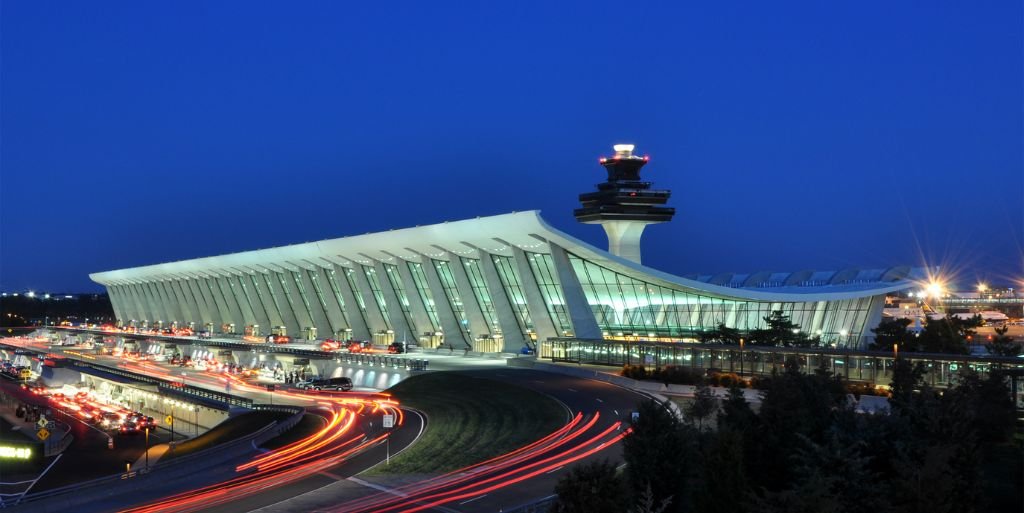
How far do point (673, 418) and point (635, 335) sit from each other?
42.0 meters

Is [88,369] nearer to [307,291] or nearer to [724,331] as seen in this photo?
[307,291]

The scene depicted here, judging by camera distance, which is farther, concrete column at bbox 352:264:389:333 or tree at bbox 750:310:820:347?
concrete column at bbox 352:264:389:333

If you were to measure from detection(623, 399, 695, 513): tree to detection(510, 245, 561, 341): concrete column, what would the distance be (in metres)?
41.5

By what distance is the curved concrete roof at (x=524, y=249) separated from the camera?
57562 millimetres

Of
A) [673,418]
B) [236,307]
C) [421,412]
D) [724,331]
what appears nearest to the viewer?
[673,418]

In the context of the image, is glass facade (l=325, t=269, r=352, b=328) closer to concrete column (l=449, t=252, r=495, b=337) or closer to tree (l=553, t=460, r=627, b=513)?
concrete column (l=449, t=252, r=495, b=337)

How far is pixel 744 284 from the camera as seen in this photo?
88875 millimetres

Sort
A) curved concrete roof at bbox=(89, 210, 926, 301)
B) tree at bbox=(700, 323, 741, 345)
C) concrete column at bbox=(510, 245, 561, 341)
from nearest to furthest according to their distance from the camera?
tree at bbox=(700, 323, 741, 345) → curved concrete roof at bbox=(89, 210, 926, 301) → concrete column at bbox=(510, 245, 561, 341)

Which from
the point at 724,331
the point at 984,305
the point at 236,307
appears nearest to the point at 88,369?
the point at 236,307

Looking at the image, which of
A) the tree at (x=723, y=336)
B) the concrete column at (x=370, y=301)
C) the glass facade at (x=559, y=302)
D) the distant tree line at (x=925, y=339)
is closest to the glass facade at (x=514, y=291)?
the glass facade at (x=559, y=302)

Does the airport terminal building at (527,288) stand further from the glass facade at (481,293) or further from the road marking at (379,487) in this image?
the road marking at (379,487)

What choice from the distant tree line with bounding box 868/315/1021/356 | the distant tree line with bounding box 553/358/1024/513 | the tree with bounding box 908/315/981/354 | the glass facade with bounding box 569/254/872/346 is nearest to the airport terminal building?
the glass facade with bounding box 569/254/872/346

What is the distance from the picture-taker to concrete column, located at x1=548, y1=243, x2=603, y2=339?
58812 millimetres

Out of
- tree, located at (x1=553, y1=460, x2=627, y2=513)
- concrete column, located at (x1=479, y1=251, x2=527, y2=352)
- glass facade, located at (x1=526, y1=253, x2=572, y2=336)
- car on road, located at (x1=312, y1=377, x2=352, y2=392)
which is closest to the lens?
tree, located at (x1=553, y1=460, x2=627, y2=513)
